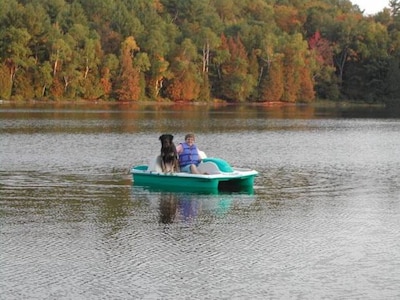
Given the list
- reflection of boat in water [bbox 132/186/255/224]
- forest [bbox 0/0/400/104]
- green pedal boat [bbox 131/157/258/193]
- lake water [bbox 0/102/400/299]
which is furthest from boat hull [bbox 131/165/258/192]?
forest [bbox 0/0/400/104]

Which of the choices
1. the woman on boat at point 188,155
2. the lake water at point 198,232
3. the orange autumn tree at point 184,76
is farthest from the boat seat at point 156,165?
the orange autumn tree at point 184,76

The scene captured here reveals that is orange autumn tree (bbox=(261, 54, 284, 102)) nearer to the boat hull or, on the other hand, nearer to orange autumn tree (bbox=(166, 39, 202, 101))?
orange autumn tree (bbox=(166, 39, 202, 101))

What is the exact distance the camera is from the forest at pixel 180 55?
93438 millimetres

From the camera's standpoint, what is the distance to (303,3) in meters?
152

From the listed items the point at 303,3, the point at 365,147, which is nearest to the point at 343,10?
the point at 303,3

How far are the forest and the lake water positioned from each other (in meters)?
63.2

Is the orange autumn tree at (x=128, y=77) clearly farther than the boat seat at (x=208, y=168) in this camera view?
Yes

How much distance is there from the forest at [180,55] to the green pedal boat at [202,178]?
70670mm

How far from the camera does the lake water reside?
11992mm

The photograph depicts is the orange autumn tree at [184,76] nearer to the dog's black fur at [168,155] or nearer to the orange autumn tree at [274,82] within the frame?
the orange autumn tree at [274,82]

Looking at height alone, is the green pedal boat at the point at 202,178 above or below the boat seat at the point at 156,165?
below

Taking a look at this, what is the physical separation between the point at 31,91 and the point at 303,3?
7068cm

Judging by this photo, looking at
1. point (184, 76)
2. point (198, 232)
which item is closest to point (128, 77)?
point (184, 76)

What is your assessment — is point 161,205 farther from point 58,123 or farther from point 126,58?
point 126,58
